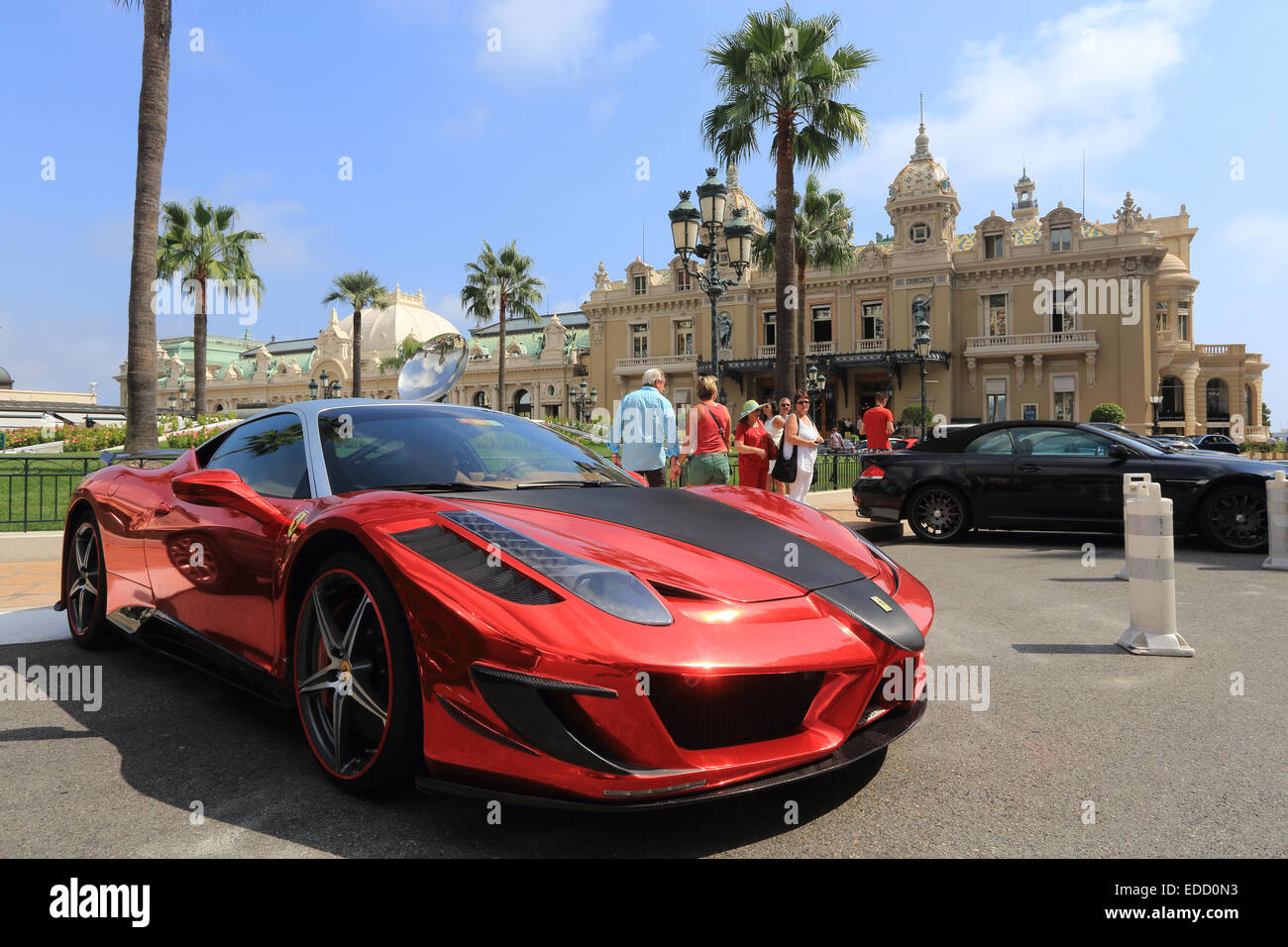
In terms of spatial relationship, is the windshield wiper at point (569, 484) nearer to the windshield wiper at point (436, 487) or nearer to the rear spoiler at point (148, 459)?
the windshield wiper at point (436, 487)

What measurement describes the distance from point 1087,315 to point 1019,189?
32.4 feet

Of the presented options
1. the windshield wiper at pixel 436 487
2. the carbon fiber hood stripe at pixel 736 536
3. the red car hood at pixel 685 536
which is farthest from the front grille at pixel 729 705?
the windshield wiper at pixel 436 487

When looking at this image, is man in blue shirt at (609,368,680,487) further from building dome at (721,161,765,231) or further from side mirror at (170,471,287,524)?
building dome at (721,161,765,231)

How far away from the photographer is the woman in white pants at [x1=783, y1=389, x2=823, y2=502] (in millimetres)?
9641

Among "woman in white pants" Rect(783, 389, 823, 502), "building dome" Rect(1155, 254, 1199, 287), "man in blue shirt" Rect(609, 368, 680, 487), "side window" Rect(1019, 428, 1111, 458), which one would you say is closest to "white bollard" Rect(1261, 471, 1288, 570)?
"side window" Rect(1019, 428, 1111, 458)

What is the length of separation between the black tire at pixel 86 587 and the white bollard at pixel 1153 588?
5509 millimetres

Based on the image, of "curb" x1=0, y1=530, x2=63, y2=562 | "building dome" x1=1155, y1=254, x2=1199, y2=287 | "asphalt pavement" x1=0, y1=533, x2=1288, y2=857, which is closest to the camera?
"asphalt pavement" x1=0, y1=533, x2=1288, y2=857

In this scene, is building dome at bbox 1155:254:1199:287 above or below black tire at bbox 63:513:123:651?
above

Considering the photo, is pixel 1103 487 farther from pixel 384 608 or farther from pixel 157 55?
pixel 157 55

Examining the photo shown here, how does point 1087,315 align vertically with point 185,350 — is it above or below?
below

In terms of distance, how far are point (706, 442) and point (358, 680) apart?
6.61m

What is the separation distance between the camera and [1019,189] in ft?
153

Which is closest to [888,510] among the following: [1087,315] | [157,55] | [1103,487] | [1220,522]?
[1103,487]
